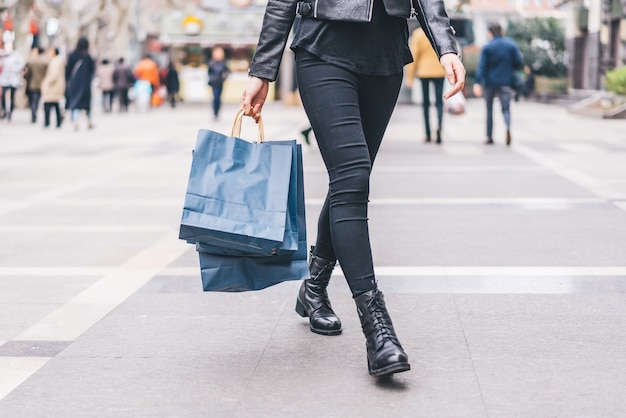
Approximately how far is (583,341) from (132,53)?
176ft

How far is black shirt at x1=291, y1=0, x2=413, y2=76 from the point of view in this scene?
3.85 meters

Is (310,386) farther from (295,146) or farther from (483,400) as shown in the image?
(295,146)

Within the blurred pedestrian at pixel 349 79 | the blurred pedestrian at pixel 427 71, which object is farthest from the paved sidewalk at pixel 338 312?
the blurred pedestrian at pixel 427 71

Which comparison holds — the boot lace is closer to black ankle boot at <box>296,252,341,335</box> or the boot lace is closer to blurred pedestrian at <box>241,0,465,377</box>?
blurred pedestrian at <box>241,0,465,377</box>

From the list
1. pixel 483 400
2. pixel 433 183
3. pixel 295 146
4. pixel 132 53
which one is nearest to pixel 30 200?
pixel 433 183

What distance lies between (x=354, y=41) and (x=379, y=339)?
3.37 ft

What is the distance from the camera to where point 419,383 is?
3.64 meters

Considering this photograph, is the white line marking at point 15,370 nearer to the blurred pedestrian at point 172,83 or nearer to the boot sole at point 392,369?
the boot sole at point 392,369

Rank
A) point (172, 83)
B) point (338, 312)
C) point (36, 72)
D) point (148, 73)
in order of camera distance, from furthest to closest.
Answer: point (172, 83), point (148, 73), point (36, 72), point (338, 312)

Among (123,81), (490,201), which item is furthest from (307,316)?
(123,81)

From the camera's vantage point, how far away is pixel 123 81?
3177cm

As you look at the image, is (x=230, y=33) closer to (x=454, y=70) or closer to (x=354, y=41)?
(x=354, y=41)

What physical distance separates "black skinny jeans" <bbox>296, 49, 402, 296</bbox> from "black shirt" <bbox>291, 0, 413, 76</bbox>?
0.03 meters

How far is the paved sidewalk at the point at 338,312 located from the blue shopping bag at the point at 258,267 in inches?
11.6
